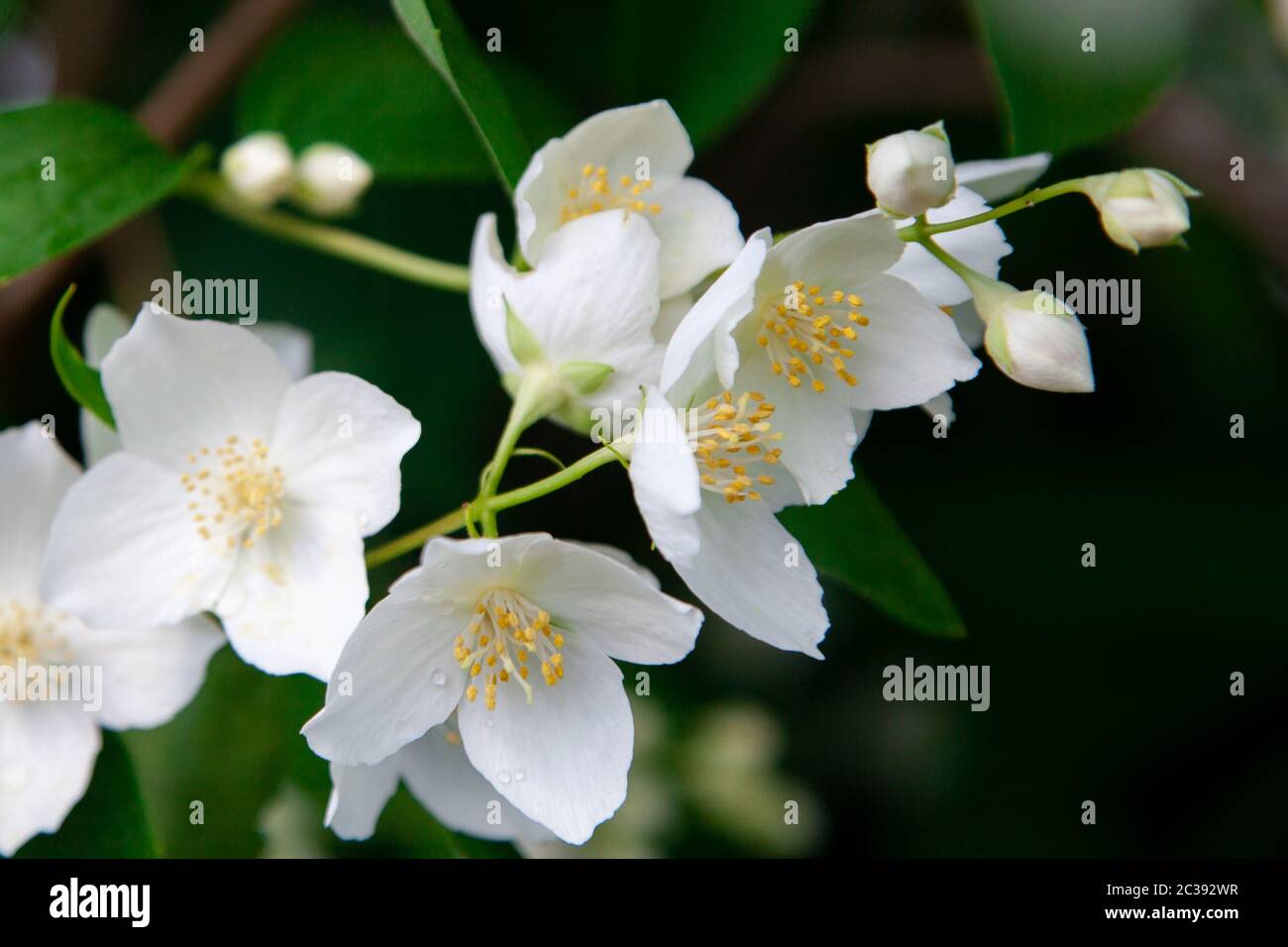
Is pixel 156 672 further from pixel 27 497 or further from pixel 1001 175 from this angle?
pixel 1001 175

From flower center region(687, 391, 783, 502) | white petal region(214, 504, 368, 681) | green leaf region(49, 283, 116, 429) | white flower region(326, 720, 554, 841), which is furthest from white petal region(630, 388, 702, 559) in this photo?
green leaf region(49, 283, 116, 429)

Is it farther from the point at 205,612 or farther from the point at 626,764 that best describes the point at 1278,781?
the point at 205,612

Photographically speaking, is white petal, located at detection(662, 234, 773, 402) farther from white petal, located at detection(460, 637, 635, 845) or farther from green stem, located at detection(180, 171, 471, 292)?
green stem, located at detection(180, 171, 471, 292)

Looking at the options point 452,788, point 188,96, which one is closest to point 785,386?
point 452,788

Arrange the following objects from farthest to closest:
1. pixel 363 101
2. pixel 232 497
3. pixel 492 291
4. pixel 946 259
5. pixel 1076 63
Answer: pixel 363 101, pixel 1076 63, pixel 232 497, pixel 492 291, pixel 946 259

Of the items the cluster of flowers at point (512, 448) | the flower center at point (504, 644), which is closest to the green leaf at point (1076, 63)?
the cluster of flowers at point (512, 448)
